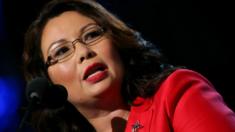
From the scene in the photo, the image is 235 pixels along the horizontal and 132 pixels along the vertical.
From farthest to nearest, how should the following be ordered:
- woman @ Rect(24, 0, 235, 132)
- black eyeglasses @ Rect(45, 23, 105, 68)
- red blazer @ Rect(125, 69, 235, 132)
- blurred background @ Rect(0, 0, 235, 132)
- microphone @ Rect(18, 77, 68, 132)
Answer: blurred background @ Rect(0, 0, 235, 132)
black eyeglasses @ Rect(45, 23, 105, 68)
woman @ Rect(24, 0, 235, 132)
microphone @ Rect(18, 77, 68, 132)
red blazer @ Rect(125, 69, 235, 132)

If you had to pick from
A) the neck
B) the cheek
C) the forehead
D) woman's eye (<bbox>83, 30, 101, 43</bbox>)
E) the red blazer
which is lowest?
the neck

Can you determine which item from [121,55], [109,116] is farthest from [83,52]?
[109,116]

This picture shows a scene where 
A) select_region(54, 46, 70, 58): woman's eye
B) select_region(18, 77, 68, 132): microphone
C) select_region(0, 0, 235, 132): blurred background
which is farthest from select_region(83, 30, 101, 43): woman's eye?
select_region(0, 0, 235, 132): blurred background

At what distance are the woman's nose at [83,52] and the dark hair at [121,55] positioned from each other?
0.18 metres

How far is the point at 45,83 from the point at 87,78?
0.31 metres

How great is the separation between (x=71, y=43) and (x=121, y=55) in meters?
0.27

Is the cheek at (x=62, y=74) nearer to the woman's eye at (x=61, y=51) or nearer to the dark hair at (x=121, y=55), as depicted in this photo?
the woman's eye at (x=61, y=51)

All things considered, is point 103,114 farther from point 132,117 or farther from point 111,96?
point 132,117

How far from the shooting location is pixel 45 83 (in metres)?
1.79

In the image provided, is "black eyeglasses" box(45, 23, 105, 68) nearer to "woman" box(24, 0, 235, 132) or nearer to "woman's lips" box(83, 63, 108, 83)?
"woman" box(24, 0, 235, 132)

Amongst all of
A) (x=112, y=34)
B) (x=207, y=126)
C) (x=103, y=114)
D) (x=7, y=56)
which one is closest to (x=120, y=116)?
(x=103, y=114)

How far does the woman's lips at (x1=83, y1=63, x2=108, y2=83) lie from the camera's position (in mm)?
2021

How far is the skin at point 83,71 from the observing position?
2057 mm

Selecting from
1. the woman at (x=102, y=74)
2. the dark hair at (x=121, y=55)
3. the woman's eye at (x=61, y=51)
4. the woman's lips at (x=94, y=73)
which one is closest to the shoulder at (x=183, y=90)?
the woman at (x=102, y=74)
